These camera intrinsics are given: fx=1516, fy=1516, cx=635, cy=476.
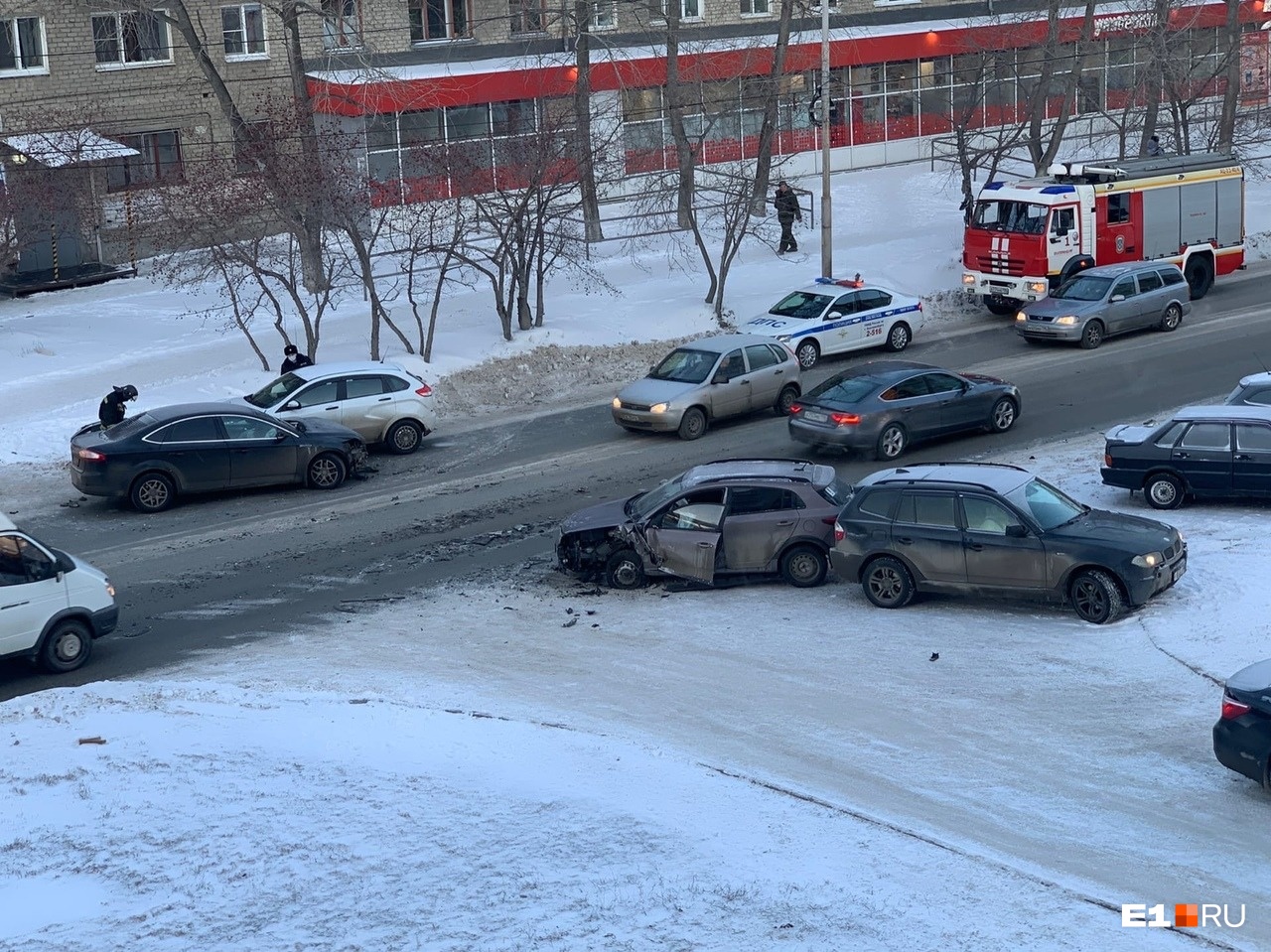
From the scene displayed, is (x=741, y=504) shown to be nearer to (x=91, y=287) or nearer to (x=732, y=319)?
(x=732, y=319)

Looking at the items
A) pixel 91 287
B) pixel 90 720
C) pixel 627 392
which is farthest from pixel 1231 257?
pixel 90 720

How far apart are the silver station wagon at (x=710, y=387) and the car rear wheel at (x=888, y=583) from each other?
724 centimetres

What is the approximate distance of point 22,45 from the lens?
40219 millimetres

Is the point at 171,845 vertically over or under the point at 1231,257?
under

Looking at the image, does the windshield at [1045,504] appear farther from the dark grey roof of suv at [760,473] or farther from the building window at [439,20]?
the building window at [439,20]

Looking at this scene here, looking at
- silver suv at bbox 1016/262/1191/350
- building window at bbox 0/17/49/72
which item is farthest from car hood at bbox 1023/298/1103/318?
building window at bbox 0/17/49/72

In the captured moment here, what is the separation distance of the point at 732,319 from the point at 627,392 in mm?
7770

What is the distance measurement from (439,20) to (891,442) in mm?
29842

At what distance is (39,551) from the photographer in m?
14.8

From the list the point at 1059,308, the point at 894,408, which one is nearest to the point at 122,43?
the point at 1059,308

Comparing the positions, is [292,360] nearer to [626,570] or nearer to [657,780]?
[626,570]

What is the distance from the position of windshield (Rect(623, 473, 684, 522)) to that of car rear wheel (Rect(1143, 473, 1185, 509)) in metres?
6.23

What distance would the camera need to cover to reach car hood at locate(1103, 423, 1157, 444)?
19219 mm

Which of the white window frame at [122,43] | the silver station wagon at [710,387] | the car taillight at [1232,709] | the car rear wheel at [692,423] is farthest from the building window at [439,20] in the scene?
the car taillight at [1232,709]
